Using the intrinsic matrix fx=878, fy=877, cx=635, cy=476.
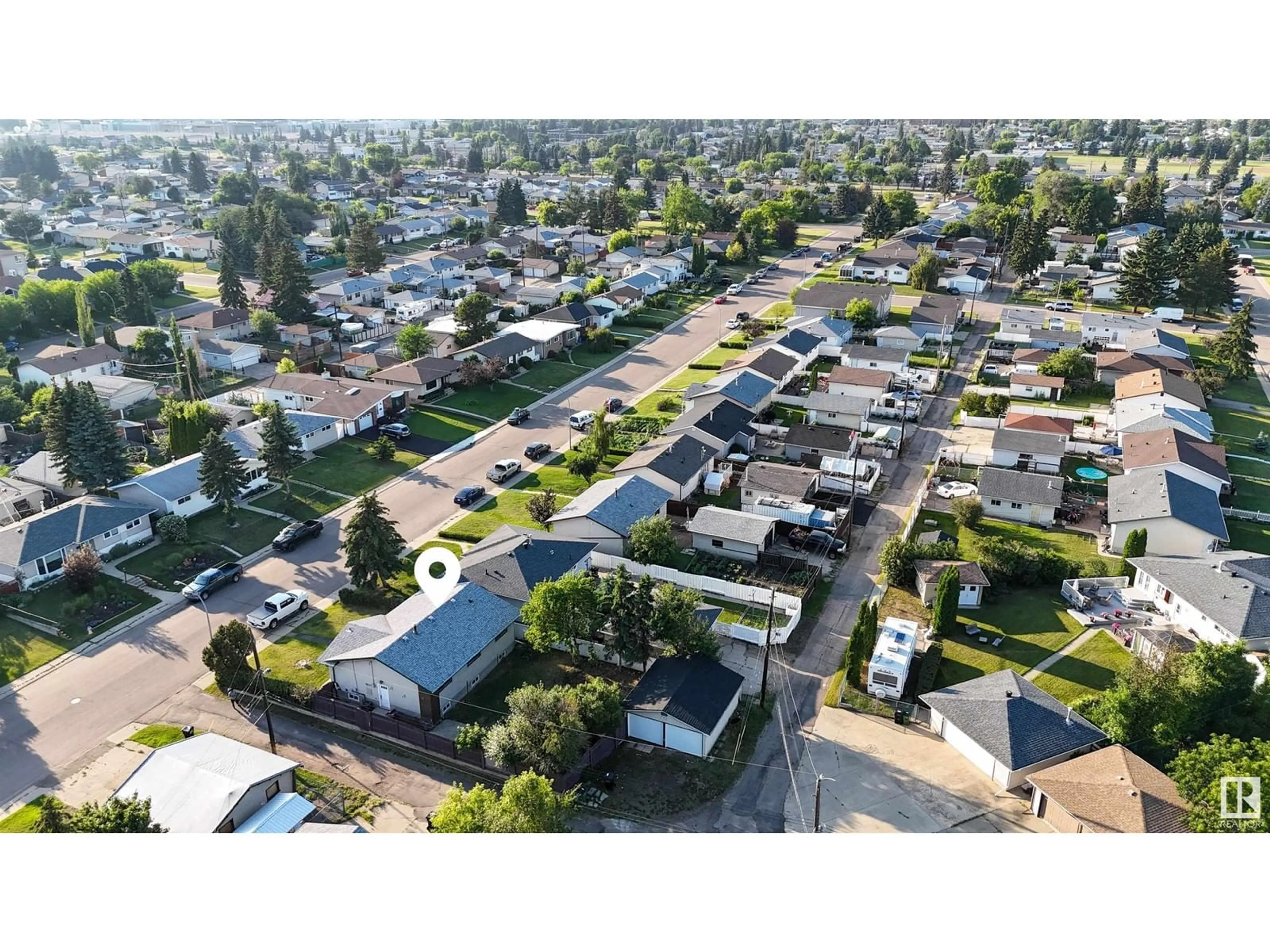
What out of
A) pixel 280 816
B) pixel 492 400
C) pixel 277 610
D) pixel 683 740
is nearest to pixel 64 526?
pixel 277 610

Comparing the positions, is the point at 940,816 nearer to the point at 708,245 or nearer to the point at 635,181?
the point at 708,245

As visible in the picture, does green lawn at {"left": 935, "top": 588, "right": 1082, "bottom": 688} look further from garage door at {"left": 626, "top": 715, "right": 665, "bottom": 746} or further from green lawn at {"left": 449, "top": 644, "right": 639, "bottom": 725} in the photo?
green lawn at {"left": 449, "top": 644, "right": 639, "bottom": 725}

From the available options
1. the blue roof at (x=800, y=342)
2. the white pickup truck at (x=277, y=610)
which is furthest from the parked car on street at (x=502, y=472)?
the blue roof at (x=800, y=342)

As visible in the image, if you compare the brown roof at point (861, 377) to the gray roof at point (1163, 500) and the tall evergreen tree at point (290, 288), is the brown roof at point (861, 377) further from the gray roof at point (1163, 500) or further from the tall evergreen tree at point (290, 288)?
the tall evergreen tree at point (290, 288)

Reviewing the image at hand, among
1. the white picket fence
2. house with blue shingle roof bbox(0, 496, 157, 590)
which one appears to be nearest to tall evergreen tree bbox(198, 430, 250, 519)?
house with blue shingle roof bbox(0, 496, 157, 590)

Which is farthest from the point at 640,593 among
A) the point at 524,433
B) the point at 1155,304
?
the point at 1155,304

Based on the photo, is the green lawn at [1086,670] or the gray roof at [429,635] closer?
the gray roof at [429,635]
